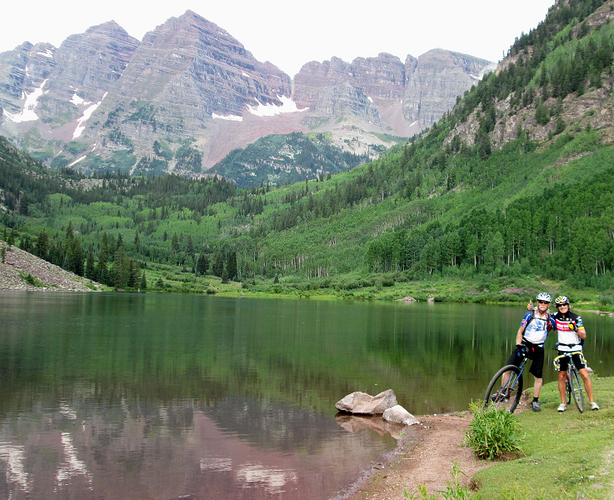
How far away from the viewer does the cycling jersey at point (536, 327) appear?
19781 mm

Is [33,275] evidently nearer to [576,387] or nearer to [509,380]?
[509,380]

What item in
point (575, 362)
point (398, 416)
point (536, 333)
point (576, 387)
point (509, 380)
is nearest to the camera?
point (575, 362)

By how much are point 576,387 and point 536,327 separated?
3374 mm

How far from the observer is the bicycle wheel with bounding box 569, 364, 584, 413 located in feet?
64.8

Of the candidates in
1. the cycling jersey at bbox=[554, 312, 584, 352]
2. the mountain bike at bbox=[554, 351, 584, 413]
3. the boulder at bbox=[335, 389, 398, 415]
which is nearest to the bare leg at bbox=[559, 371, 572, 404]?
the mountain bike at bbox=[554, 351, 584, 413]

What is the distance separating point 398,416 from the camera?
80.0 ft

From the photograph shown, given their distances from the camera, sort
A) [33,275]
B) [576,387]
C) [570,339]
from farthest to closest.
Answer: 1. [33,275]
2. [576,387]
3. [570,339]

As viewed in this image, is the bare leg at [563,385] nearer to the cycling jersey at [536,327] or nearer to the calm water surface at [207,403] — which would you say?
the cycling jersey at [536,327]

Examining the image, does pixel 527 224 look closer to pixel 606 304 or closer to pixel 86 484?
pixel 606 304

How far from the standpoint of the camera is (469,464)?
17047 millimetres

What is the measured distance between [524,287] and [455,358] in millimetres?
104586

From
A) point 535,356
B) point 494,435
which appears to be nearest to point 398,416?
point 535,356

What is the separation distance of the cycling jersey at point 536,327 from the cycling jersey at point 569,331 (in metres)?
0.32

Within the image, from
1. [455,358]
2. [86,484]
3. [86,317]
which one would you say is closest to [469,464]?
[86,484]
